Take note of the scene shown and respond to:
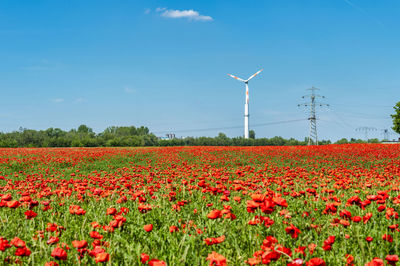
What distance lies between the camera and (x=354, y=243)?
3.67m

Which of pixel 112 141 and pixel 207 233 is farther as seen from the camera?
pixel 112 141

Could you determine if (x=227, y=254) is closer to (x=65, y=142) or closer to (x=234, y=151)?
(x=234, y=151)

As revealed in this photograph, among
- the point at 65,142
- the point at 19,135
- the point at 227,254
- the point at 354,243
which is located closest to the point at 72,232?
the point at 227,254

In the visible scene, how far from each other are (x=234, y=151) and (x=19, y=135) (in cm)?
7956

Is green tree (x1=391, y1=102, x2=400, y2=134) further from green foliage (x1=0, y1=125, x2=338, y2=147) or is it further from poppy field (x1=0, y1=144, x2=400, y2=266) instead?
poppy field (x1=0, y1=144, x2=400, y2=266)

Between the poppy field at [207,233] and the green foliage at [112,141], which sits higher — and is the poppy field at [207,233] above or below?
below

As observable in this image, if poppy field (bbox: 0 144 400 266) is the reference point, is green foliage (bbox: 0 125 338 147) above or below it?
above

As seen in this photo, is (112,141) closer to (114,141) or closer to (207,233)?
(114,141)

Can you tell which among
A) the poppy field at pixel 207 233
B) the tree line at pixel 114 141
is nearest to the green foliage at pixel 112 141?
the tree line at pixel 114 141

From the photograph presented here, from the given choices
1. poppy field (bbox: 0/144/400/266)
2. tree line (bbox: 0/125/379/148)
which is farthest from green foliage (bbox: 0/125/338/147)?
poppy field (bbox: 0/144/400/266)

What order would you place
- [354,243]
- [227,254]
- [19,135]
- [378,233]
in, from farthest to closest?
[19,135] < [378,233] < [354,243] < [227,254]

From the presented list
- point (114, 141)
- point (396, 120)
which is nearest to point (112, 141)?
point (114, 141)

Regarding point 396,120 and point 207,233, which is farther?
point 396,120

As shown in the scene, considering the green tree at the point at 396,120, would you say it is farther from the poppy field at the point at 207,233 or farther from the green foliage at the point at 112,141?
the poppy field at the point at 207,233
